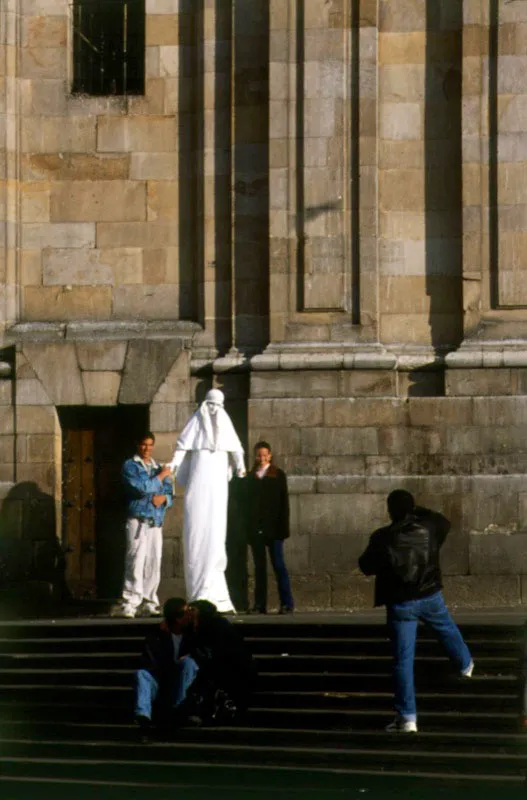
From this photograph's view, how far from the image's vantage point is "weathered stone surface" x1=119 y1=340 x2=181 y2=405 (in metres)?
28.8

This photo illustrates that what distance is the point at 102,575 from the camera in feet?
95.2

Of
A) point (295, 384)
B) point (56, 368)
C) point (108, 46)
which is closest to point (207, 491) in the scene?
point (295, 384)

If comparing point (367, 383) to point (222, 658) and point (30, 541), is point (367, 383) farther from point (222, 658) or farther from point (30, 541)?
point (222, 658)

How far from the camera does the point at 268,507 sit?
85.8 feet

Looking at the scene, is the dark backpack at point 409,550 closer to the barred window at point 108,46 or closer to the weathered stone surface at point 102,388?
the weathered stone surface at point 102,388

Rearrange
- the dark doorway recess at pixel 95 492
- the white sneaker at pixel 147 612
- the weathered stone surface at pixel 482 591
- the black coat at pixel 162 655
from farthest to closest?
1. the dark doorway recess at pixel 95 492
2. the weathered stone surface at pixel 482 591
3. the white sneaker at pixel 147 612
4. the black coat at pixel 162 655

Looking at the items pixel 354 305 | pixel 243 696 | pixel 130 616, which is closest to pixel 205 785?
pixel 243 696

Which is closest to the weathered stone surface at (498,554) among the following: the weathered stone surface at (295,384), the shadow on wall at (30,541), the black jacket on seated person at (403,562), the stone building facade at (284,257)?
the stone building facade at (284,257)

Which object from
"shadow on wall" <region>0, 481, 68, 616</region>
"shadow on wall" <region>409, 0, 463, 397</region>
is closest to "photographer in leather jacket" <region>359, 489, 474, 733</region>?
"shadow on wall" <region>409, 0, 463, 397</region>

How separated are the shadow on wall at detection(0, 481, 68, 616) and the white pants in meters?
2.49

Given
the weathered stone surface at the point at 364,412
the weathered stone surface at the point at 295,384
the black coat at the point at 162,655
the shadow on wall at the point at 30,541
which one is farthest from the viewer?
the shadow on wall at the point at 30,541

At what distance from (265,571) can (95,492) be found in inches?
138

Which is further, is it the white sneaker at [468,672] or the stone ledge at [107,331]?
the stone ledge at [107,331]

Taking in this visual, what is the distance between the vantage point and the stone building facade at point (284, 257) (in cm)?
2808
